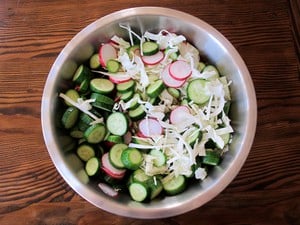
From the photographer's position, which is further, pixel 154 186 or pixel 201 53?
pixel 201 53

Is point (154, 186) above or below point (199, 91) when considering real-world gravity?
below

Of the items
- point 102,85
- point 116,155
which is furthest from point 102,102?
point 116,155

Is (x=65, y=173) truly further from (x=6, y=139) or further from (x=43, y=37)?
(x=43, y=37)

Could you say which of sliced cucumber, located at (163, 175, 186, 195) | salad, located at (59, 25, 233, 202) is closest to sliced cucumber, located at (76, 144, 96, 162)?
salad, located at (59, 25, 233, 202)

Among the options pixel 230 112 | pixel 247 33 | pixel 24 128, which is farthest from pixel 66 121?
pixel 247 33

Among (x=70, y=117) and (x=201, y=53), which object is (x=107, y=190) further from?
(x=201, y=53)
